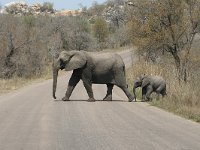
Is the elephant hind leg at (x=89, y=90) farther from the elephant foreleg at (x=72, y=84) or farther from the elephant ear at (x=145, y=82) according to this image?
the elephant ear at (x=145, y=82)

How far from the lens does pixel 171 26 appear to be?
31.7 metres

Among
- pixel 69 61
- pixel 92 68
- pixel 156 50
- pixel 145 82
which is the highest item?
pixel 69 61

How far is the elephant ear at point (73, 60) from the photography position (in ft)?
72.0

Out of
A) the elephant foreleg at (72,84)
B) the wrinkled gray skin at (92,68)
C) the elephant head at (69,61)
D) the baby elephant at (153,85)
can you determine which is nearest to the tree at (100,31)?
the wrinkled gray skin at (92,68)

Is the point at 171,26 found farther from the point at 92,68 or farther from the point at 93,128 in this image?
the point at 93,128

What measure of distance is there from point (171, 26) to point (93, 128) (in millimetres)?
19766

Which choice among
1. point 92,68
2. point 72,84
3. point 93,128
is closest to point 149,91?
point 92,68

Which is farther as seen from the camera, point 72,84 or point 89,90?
point 72,84

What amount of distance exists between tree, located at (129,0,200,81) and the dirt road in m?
13.6

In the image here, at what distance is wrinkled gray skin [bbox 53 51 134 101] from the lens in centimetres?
2206

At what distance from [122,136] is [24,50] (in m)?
35.3

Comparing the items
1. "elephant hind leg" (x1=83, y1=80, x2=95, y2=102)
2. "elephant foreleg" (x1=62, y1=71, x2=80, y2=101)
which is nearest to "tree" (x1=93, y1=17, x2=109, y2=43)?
"elephant foreleg" (x1=62, y1=71, x2=80, y2=101)

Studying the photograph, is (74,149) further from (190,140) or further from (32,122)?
A: (32,122)

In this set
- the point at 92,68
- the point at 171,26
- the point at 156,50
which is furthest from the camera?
the point at 156,50
